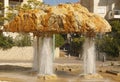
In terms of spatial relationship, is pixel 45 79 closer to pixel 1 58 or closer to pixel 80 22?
pixel 80 22

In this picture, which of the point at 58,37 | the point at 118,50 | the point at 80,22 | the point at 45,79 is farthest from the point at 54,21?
the point at 58,37

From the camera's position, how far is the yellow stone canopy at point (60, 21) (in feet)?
80.3

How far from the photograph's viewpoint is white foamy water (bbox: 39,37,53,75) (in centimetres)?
2518

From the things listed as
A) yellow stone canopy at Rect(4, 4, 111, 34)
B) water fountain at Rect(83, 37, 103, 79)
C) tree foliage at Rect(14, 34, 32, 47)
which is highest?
yellow stone canopy at Rect(4, 4, 111, 34)

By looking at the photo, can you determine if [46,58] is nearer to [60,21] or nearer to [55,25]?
[55,25]

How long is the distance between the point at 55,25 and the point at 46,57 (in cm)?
221

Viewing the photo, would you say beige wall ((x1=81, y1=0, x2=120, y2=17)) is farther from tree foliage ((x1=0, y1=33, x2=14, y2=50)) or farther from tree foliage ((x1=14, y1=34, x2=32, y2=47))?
tree foliage ((x1=0, y1=33, x2=14, y2=50))

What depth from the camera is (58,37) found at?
53.4 metres

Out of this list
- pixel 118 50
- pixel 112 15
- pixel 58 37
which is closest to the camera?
pixel 118 50

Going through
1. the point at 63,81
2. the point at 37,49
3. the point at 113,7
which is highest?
the point at 113,7

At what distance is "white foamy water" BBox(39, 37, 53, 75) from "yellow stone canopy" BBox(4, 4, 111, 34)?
0.93 m

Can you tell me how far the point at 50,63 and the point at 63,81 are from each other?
1.96 m

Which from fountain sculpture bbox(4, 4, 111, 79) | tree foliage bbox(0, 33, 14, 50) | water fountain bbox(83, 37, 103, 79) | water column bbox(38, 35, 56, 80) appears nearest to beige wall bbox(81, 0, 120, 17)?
tree foliage bbox(0, 33, 14, 50)

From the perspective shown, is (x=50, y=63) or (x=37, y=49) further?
(x=37, y=49)
